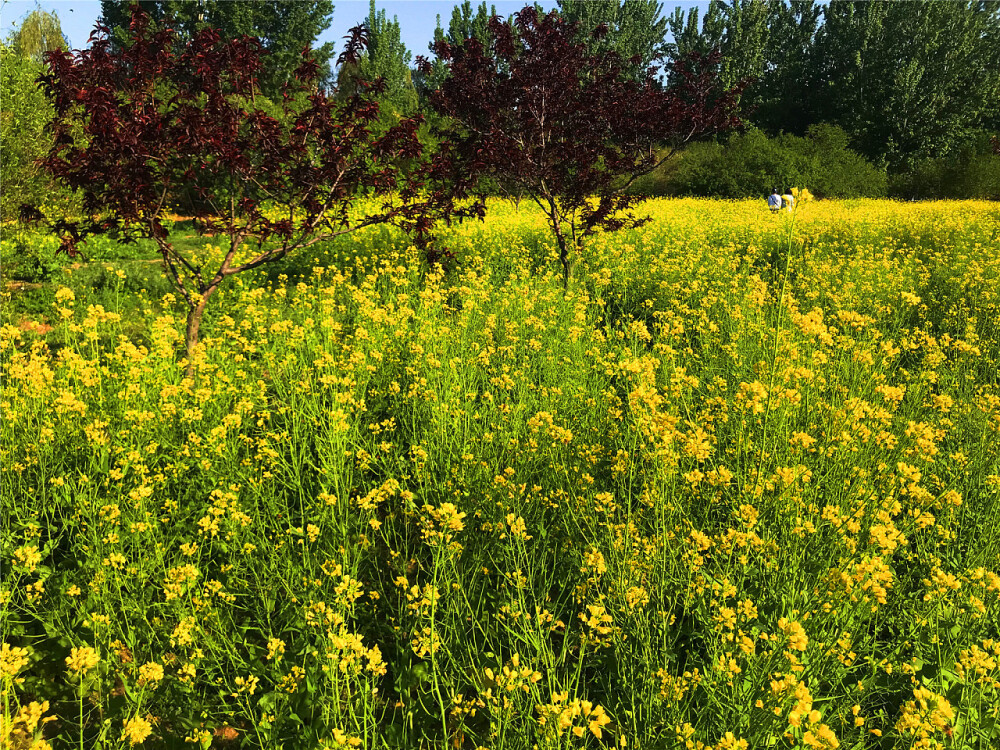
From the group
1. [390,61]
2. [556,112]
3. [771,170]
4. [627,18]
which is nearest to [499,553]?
[556,112]

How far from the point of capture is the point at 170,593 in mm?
1889

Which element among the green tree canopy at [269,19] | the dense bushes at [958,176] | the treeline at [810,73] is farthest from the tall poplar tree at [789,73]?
the green tree canopy at [269,19]

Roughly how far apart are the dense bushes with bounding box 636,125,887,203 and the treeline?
0.23ft

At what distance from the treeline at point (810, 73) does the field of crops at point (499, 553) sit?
18.6 m

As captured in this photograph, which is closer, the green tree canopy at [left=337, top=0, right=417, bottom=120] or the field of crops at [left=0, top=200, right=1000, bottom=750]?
the field of crops at [left=0, top=200, right=1000, bottom=750]

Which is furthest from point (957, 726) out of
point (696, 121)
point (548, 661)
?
point (696, 121)

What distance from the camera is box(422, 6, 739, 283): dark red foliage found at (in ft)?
21.6

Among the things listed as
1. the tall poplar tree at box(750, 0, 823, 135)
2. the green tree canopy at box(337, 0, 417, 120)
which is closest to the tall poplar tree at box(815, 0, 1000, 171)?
the tall poplar tree at box(750, 0, 823, 135)

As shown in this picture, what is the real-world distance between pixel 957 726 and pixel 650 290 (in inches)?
240

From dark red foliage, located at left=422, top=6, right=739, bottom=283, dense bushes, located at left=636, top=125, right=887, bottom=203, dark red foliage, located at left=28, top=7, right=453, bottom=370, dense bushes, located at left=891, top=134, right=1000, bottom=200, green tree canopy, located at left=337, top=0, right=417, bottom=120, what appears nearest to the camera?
dark red foliage, located at left=28, top=7, right=453, bottom=370

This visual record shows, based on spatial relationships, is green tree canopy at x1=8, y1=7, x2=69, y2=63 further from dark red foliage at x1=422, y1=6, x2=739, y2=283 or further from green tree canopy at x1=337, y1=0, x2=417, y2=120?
dark red foliage at x1=422, y1=6, x2=739, y2=283

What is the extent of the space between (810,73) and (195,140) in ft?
159

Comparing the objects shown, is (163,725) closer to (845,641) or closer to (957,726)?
(845,641)

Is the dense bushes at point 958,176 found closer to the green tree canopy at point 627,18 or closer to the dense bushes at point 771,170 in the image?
the dense bushes at point 771,170
